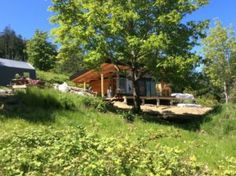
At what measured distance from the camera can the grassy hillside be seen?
6512 mm

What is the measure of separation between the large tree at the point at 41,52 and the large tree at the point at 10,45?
27.3 meters

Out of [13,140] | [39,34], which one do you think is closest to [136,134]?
[13,140]

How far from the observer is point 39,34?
234 feet

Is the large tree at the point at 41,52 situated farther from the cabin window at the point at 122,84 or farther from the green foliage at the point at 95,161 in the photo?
the green foliage at the point at 95,161

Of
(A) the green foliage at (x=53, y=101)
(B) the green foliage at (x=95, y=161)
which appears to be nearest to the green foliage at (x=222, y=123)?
(A) the green foliage at (x=53, y=101)

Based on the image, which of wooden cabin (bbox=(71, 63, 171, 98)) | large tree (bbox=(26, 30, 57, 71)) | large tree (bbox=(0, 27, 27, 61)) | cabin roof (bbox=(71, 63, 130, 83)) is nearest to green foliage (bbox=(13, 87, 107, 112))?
wooden cabin (bbox=(71, 63, 171, 98))

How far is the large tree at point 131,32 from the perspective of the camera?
21688 mm

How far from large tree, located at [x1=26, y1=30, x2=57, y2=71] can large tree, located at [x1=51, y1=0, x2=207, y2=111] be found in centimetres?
4620

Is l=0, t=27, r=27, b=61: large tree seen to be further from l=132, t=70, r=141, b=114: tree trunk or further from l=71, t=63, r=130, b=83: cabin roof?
l=132, t=70, r=141, b=114: tree trunk

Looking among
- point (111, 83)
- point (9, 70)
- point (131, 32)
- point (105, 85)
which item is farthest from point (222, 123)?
point (9, 70)

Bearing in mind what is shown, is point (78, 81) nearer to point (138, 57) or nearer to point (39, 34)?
point (138, 57)

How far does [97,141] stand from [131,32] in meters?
15.3

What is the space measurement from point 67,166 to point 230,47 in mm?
47354

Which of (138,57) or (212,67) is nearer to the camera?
(138,57)
